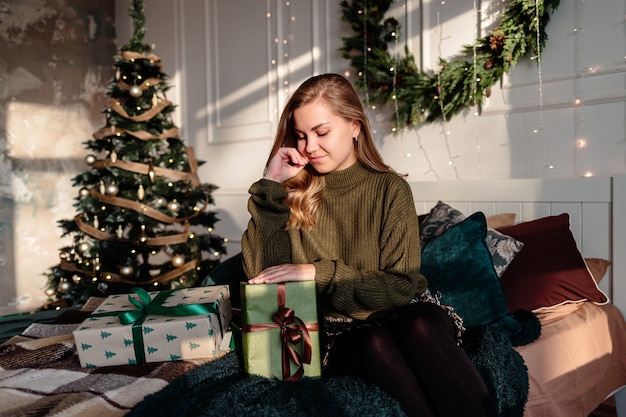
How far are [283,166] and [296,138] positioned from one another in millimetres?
124

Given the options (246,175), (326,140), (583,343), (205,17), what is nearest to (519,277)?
(583,343)

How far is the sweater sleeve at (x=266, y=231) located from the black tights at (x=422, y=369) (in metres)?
Result: 0.42

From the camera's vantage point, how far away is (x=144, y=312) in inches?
57.2

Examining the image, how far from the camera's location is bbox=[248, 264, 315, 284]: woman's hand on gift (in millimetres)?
1296

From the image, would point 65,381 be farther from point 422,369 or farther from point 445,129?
point 445,129

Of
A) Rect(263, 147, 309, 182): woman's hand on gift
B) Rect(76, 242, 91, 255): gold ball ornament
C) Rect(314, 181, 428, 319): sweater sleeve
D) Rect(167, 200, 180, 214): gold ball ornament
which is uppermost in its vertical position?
Rect(263, 147, 309, 182): woman's hand on gift

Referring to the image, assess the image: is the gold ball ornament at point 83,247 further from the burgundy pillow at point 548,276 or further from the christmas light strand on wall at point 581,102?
the christmas light strand on wall at point 581,102

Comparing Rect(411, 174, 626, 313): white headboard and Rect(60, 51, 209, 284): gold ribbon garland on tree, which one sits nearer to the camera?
Rect(411, 174, 626, 313): white headboard

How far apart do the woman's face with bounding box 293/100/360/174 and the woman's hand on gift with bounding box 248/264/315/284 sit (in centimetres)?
39

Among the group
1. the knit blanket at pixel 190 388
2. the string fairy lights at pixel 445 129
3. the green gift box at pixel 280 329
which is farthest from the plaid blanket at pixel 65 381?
the string fairy lights at pixel 445 129

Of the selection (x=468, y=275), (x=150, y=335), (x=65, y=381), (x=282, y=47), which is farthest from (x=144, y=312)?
(x=282, y=47)

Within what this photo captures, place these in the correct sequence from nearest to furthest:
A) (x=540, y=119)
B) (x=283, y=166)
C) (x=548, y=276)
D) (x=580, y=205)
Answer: (x=283, y=166)
(x=548, y=276)
(x=580, y=205)
(x=540, y=119)

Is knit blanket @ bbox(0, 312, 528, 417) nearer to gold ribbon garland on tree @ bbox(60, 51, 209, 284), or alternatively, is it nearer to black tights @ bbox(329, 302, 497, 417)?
black tights @ bbox(329, 302, 497, 417)

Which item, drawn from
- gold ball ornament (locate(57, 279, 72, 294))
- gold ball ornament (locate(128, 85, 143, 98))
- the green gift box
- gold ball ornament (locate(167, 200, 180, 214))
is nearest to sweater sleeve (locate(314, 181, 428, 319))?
the green gift box
